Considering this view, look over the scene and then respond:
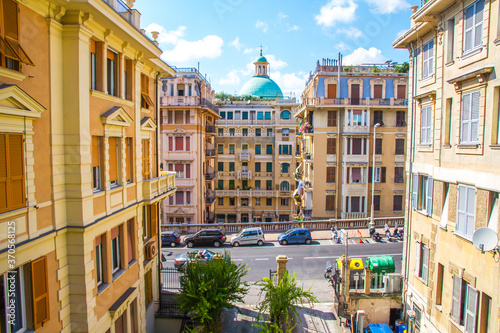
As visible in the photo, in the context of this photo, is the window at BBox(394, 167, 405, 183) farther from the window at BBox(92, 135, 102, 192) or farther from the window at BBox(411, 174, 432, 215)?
the window at BBox(92, 135, 102, 192)

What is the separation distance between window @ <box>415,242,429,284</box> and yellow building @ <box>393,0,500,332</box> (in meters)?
0.04

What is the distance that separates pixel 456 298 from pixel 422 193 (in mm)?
4893

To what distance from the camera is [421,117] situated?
14969 millimetres

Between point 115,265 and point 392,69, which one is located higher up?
point 392,69

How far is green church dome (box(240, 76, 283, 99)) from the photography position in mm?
62500

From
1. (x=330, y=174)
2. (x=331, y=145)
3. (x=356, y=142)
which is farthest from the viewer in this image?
(x=330, y=174)

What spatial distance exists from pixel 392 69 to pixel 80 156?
123ft

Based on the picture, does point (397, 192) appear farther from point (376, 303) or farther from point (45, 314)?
point (45, 314)

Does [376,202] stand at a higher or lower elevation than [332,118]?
lower

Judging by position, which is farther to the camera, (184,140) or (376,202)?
(184,140)

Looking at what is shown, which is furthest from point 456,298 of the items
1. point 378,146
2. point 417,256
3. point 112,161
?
point 378,146

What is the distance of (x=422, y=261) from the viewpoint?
14828mm

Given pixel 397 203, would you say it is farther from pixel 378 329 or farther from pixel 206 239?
pixel 378 329

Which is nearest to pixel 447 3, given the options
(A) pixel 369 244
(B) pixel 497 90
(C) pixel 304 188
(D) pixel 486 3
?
(D) pixel 486 3
